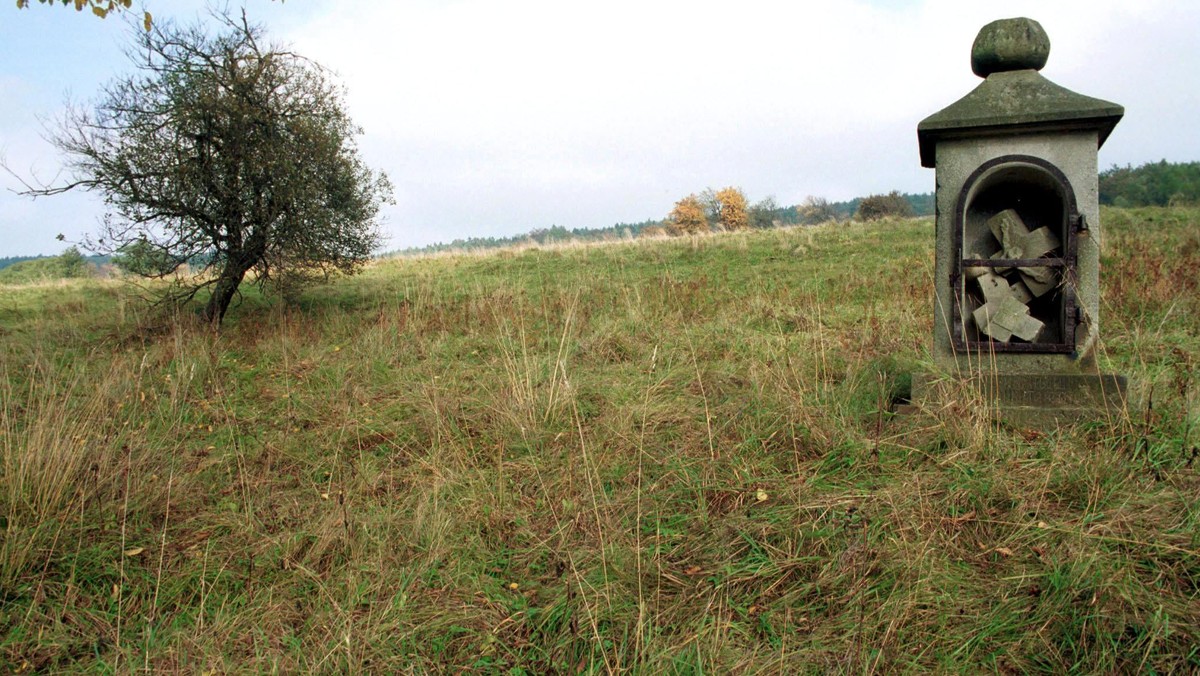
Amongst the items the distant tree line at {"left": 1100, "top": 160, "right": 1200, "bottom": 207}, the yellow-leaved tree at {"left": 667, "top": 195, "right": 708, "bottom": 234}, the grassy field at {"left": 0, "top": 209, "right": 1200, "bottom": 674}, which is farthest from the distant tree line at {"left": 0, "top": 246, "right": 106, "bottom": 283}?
the yellow-leaved tree at {"left": 667, "top": 195, "right": 708, "bottom": 234}

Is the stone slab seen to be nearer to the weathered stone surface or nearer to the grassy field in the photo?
the grassy field

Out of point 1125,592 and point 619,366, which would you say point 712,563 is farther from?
point 619,366

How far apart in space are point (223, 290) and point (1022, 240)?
9255 millimetres

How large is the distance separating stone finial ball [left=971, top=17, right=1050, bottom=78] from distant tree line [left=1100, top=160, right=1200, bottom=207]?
20460mm

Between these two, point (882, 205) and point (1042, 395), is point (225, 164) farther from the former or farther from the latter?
point (882, 205)

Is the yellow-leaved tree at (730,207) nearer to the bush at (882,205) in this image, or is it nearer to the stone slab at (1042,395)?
the bush at (882,205)

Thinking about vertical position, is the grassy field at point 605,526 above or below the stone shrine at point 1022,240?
below

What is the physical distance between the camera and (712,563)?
295 centimetres

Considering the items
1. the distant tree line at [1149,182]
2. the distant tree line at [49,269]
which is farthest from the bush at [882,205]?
the distant tree line at [49,269]

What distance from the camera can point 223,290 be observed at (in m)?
9.52

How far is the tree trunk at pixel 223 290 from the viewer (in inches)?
368

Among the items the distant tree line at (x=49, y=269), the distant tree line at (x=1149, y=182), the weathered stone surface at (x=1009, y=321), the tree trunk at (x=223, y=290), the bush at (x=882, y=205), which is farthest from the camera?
A: the bush at (x=882, y=205)

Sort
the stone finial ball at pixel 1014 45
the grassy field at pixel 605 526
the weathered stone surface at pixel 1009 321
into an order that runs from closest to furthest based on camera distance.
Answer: the grassy field at pixel 605 526 → the stone finial ball at pixel 1014 45 → the weathered stone surface at pixel 1009 321

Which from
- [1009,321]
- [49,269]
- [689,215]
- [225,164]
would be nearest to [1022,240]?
[1009,321]
